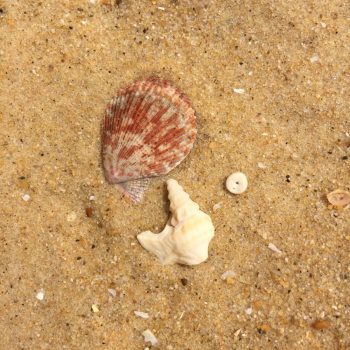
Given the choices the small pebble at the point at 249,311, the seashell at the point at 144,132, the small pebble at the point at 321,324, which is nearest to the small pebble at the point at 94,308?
the seashell at the point at 144,132

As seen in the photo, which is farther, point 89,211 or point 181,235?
point 89,211

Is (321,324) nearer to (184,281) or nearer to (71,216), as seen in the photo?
(184,281)

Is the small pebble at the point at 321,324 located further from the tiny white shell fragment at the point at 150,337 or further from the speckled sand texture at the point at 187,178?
the tiny white shell fragment at the point at 150,337

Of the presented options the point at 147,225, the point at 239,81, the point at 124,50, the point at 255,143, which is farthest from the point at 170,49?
the point at 147,225

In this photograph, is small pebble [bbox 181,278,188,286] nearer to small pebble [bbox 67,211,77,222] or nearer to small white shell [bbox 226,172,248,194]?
small white shell [bbox 226,172,248,194]

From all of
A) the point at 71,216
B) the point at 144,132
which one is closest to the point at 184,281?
the point at 71,216

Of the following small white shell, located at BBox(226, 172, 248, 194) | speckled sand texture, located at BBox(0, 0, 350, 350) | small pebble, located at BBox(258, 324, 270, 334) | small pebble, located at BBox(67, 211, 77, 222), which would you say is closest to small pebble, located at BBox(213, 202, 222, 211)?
speckled sand texture, located at BBox(0, 0, 350, 350)
